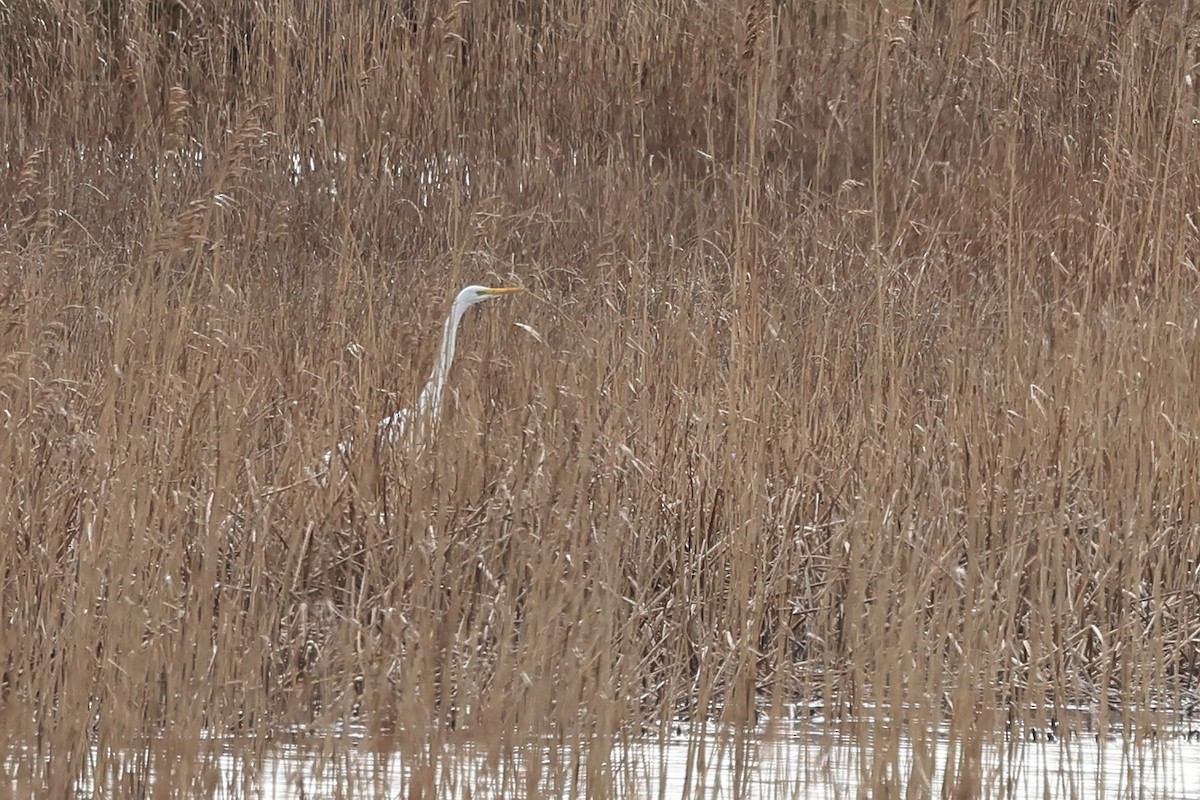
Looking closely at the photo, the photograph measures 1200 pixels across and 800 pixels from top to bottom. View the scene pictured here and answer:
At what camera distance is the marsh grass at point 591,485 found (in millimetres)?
1964

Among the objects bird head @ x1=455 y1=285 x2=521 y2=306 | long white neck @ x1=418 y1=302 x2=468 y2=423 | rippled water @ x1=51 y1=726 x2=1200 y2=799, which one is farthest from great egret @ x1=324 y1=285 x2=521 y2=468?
rippled water @ x1=51 y1=726 x2=1200 y2=799

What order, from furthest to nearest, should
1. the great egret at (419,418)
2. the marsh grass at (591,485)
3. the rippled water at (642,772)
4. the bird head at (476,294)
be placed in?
the bird head at (476,294), the great egret at (419,418), the marsh grass at (591,485), the rippled water at (642,772)

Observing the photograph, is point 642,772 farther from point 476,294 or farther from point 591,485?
point 476,294

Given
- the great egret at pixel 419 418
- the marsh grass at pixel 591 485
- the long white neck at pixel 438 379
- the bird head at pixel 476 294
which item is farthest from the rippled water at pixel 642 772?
the bird head at pixel 476 294

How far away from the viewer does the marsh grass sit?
1964 millimetres

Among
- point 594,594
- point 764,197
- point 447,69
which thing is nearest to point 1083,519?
point 594,594

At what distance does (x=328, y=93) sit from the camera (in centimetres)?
664

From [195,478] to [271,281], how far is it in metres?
2.24

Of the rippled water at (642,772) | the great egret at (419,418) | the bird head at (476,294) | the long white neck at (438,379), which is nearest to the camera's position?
the rippled water at (642,772)

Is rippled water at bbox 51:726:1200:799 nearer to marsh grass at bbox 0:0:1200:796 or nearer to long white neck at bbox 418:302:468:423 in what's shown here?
marsh grass at bbox 0:0:1200:796

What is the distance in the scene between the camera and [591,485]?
281 cm

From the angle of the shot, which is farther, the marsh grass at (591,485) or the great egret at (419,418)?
the great egret at (419,418)

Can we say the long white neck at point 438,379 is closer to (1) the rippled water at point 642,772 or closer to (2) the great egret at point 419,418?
(2) the great egret at point 419,418

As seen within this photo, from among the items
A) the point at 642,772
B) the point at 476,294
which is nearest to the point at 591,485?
the point at 642,772
